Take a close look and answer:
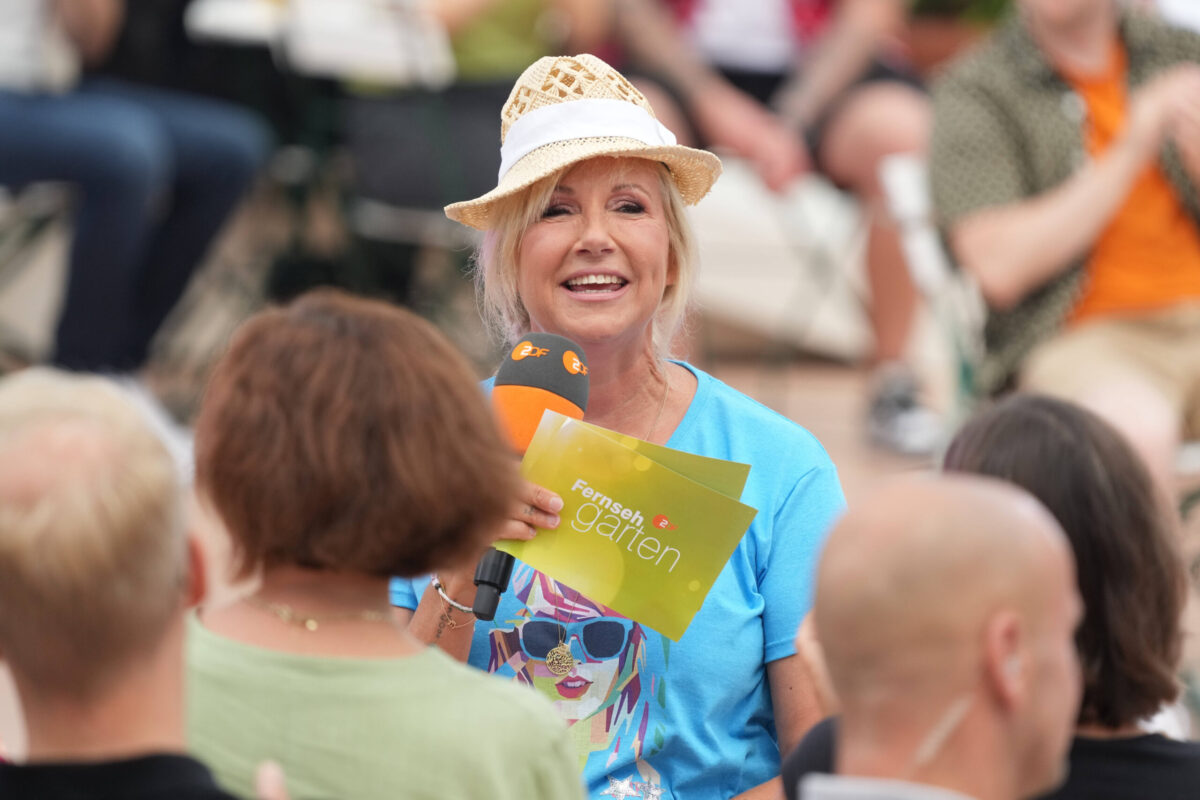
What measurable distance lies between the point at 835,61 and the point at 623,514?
3.82 metres

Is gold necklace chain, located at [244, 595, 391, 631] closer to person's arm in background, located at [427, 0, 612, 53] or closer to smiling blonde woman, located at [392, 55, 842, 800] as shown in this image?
smiling blonde woman, located at [392, 55, 842, 800]

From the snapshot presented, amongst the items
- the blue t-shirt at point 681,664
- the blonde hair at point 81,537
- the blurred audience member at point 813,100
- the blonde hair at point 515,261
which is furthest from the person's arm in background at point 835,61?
the blonde hair at point 81,537

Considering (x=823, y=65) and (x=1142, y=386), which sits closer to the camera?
(x=1142, y=386)

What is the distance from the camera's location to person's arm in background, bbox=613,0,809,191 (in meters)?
5.09

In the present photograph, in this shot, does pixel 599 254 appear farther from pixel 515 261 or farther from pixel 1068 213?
pixel 1068 213

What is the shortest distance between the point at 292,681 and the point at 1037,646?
0.69m

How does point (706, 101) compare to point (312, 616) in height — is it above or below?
above

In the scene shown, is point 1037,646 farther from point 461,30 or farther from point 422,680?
point 461,30

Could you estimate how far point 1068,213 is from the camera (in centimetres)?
360

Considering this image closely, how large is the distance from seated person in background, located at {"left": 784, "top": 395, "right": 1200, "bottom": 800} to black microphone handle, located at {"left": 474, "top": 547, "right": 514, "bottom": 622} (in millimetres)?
392

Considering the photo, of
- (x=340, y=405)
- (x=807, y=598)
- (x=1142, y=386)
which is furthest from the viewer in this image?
(x=1142, y=386)

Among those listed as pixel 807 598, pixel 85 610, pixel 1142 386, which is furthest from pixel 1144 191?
pixel 85 610

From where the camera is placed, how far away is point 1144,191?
3.76 m

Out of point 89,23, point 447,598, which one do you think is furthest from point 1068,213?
point 89,23
